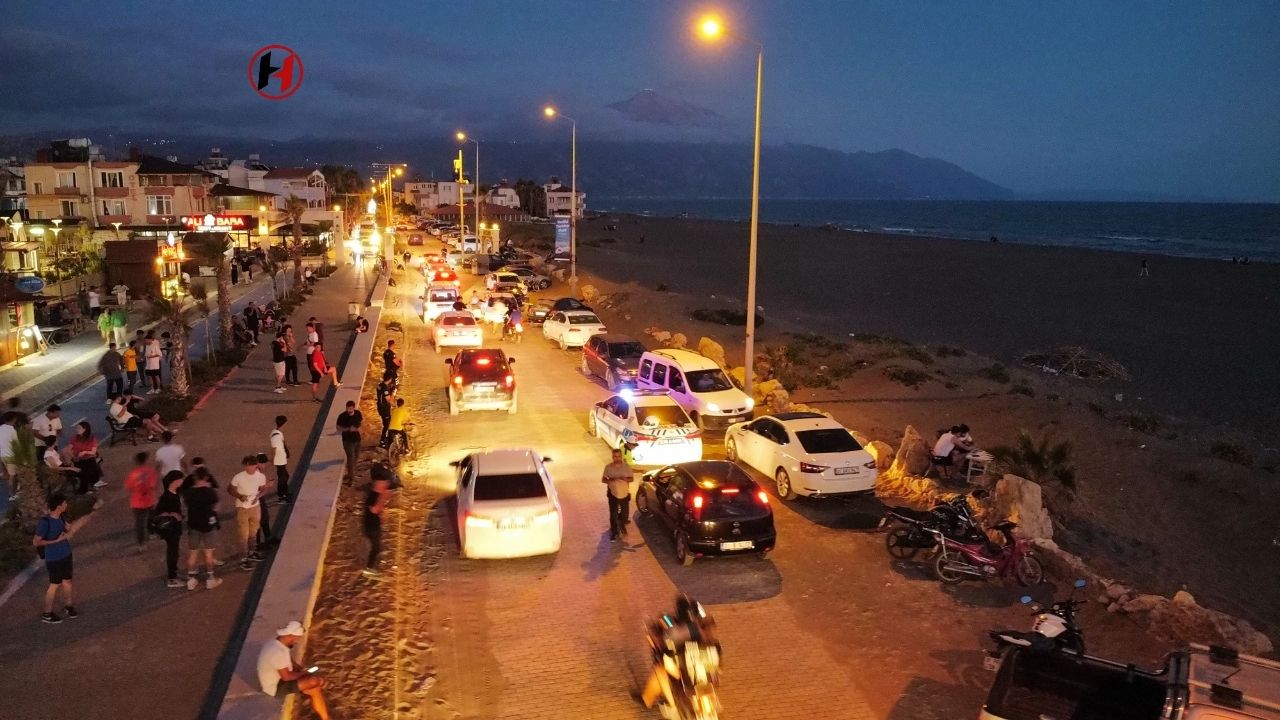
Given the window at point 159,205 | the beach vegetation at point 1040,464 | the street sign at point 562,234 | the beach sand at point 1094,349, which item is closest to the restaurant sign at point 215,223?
the window at point 159,205

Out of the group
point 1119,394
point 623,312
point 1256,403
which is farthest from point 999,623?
point 623,312

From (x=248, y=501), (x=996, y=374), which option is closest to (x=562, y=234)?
(x=996, y=374)

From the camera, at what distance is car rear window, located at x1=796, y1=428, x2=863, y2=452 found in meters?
13.9

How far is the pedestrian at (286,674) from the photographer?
7168mm

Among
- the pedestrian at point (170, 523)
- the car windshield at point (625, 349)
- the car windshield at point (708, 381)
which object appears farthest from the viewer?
the car windshield at point (625, 349)

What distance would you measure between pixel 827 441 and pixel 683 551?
3822mm

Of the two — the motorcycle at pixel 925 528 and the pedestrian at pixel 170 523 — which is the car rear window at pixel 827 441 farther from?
the pedestrian at pixel 170 523

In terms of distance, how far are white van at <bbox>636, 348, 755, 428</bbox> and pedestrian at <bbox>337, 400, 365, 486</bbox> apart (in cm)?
687

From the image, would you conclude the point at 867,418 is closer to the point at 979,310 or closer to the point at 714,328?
the point at 714,328

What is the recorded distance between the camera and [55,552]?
8961mm

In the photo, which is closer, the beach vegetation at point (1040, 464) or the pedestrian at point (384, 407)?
the beach vegetation at point (1040, 464)

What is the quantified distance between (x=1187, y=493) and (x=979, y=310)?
29.2 meters

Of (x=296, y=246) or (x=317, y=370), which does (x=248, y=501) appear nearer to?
(x=317, y=370)

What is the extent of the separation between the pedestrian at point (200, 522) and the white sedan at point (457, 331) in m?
18.1
